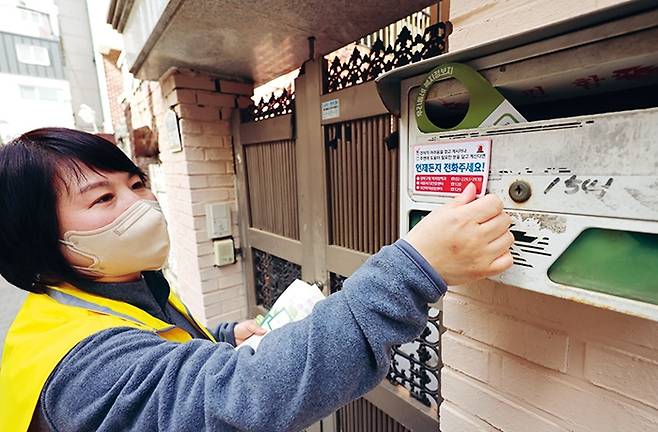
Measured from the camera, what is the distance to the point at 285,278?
200cm

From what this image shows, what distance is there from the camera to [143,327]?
2.40 feet

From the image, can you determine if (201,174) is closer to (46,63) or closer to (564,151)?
(564,151)

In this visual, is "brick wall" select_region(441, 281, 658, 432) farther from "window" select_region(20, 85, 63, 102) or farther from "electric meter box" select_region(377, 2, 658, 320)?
"window" select_region(20, 85, 63, 102)

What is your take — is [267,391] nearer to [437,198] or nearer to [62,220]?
[437,198]

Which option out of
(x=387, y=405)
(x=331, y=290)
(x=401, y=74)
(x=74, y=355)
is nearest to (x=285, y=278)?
(x=331, y=290)

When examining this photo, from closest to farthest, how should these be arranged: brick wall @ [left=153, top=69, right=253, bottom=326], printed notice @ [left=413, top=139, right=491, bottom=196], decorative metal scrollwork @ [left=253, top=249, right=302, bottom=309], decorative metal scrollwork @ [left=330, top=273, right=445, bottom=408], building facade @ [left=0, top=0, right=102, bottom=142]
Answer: printed notice @ [left=413, top=139, right=491, bottom=196], decorative metal scrollwork @ [left=330, top=273, right=445, bottom=408], decorative metal scrollwork @ [left=253, top=249, right=302, bottom=309], brick wall @ [left=153, top=69, right=253, bottom=326], building facade @ [left=0, top=0, right=102, bottom=142]

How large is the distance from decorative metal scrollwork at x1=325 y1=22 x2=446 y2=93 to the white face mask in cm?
93

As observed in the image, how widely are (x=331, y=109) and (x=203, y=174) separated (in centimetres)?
112

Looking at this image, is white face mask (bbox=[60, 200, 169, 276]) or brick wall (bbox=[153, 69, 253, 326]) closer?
white face mask (bbox=[60, 200, 169, 276])

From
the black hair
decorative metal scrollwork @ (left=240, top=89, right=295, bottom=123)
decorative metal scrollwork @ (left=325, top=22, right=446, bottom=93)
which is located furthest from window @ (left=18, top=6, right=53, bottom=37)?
the black hair

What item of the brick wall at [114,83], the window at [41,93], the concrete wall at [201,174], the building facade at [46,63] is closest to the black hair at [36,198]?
the concrete wall at [201,174]

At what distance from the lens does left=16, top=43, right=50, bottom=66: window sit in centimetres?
1146

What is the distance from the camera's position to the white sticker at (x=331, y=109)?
4.60 ft

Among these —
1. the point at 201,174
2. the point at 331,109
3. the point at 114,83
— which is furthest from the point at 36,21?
the point at 331,109
